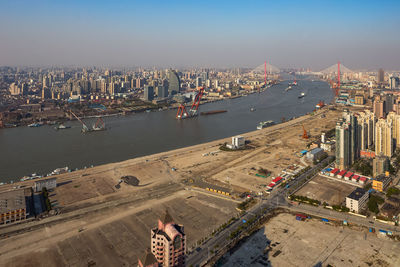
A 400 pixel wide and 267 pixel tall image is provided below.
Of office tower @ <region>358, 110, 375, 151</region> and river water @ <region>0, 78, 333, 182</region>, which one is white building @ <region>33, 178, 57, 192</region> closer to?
river water @ <region>0, 78, 333, 182</region>

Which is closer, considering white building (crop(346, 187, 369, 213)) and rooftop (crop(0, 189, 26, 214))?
rooftop (crop(0, 189, 26, 214))

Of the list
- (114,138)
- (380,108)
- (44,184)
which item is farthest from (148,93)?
(44,184)

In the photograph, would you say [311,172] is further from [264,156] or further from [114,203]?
[114,203]

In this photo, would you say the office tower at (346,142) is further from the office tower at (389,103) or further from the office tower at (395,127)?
the office tower at (389,103)

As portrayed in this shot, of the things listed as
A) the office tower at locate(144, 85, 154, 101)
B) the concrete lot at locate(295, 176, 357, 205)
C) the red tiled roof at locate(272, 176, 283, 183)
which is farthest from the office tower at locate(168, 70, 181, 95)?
the concrete lot at locate(295, 176, 357, 205)

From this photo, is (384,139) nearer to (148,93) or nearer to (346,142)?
(346,142)

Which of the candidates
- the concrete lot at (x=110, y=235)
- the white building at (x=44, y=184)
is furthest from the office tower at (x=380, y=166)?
the white building at (x=44, y=184)

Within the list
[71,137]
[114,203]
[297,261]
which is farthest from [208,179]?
[71,137]
